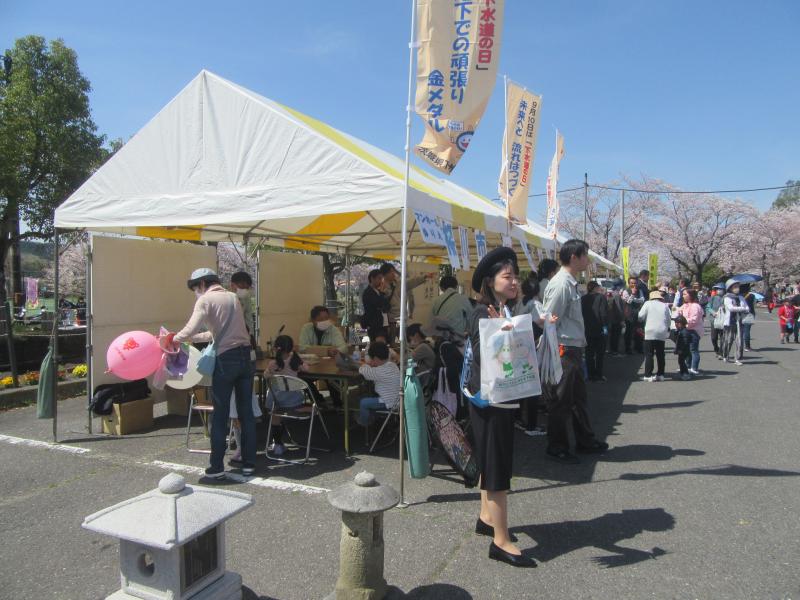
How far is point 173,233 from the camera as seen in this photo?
6996 millimetres

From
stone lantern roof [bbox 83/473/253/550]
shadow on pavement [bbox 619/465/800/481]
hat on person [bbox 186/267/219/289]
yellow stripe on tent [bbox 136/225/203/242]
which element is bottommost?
shadow on pavement [bbox 619/465/800/481]

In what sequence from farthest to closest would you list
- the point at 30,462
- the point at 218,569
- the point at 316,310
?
the point at 316,310 → the point at 30,462 → the point at 218,569

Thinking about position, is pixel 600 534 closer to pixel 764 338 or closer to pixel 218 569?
pixel 218 569

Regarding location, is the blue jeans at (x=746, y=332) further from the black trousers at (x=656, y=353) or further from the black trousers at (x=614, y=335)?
the black trousers at (x=656, y=353)

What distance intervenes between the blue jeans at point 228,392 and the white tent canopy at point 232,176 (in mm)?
1231

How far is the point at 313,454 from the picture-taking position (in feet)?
15.4

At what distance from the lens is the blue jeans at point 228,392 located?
12.9 feet

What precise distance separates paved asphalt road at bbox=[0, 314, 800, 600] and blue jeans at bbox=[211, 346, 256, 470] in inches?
14.0

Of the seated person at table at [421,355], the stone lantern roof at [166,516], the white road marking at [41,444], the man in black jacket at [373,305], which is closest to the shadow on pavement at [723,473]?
the seated person at table at [421,355]

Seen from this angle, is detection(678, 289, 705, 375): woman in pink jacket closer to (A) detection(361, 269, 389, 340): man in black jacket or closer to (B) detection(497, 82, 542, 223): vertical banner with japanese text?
(B) detection(497, 82, 542, 223): vertical banner with japanese text

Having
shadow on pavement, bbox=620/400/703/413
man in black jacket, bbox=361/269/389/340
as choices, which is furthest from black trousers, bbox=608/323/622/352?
man in black jacket, bbox=361/269/389/340

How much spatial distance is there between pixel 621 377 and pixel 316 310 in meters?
5.52

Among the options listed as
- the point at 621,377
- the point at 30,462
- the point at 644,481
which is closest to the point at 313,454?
the point at 30,462

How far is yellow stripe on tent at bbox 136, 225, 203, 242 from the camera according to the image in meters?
6.54
